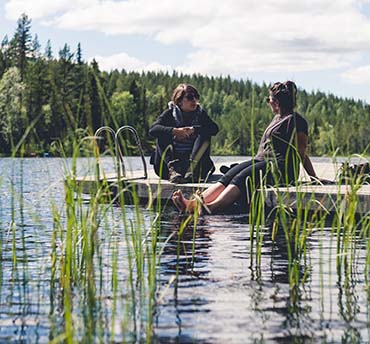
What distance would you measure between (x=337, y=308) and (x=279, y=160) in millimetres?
4172

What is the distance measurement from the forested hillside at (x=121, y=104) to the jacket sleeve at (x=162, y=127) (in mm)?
644

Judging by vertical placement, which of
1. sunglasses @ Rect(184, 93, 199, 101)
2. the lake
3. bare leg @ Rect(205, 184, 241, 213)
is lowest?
the lake

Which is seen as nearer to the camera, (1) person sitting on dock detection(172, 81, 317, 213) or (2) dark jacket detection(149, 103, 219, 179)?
(1) person sitting on dock detection(172, 81, 317, 213)

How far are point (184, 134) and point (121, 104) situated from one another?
13.8 ft

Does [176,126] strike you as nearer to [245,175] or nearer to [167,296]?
[245,175]

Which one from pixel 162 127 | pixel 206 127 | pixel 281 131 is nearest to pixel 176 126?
pixel 162 127

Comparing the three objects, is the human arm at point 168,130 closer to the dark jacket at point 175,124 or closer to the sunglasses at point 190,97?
the dark jacket at point 175,124

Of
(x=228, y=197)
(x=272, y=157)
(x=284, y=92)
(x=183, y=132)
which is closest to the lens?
(x=272, y=157)

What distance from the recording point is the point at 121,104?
5633 millimetres

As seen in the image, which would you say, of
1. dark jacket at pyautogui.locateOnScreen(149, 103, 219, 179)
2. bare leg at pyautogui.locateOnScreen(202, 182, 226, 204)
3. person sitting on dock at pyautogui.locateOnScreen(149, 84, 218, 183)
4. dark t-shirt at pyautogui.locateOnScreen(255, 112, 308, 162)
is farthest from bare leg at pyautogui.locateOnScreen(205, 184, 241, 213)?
dark jacket at pyautogui.locateOnScreen(149, 103, 219, 179)

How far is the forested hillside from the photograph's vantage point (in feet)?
46.3

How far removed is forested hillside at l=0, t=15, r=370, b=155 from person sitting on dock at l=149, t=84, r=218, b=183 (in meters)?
0.54

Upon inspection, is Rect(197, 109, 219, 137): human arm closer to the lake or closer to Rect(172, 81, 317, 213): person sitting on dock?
Rect(172, 81, 317, 213): person sitting on dock

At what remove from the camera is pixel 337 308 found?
449 cm
